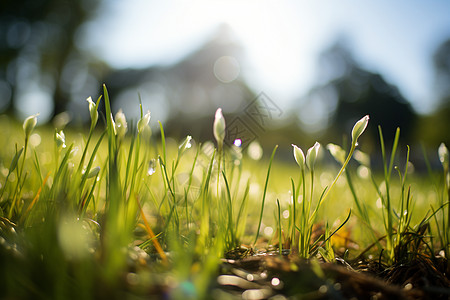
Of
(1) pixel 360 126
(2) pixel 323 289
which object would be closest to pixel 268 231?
(1) pixel 360 126

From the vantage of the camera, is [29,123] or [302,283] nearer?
[302,283]

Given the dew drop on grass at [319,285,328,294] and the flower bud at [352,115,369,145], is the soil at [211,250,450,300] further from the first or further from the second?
the flower bud at [352,115,369,145]

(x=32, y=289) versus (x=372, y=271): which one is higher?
(x=32, y=289)

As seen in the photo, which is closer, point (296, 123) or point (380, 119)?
point (296, 123)

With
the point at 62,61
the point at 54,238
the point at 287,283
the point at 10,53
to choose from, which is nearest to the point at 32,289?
the point at 54,238

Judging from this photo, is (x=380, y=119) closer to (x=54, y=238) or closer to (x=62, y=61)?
(x=62, y=61)

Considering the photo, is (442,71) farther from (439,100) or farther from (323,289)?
(323,289)
